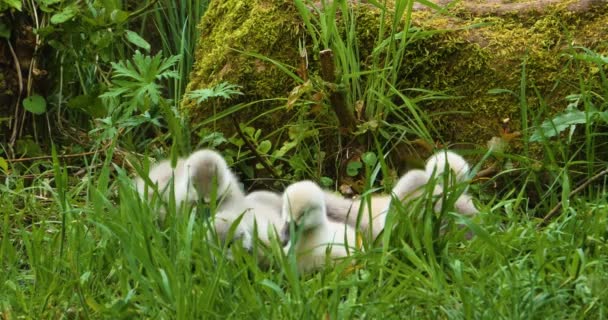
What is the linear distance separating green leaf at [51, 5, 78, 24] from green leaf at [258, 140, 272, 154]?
41.8 inches

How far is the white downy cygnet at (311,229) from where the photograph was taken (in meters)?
3.65

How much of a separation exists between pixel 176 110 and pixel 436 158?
1482 millimetres

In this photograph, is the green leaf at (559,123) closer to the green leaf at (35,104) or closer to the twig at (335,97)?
the twig at (335,97)

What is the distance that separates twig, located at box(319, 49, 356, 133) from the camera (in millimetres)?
4555

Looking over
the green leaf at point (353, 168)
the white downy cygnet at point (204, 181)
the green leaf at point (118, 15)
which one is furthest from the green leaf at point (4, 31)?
the green leaf at point (353, 168)

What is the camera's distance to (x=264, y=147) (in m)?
4.79

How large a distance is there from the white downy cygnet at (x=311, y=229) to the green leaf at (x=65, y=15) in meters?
1.68

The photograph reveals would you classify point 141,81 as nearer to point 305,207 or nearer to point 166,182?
point 166,182

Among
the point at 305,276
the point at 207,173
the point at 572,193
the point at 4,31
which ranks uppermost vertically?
the point at 4,31

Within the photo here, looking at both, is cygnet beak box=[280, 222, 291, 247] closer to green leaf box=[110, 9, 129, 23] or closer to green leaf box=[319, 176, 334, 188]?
green leaf box=[319, 176, 334, 188]

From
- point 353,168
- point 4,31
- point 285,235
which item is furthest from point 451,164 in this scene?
point 4,31

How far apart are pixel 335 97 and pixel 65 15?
52.5 inches

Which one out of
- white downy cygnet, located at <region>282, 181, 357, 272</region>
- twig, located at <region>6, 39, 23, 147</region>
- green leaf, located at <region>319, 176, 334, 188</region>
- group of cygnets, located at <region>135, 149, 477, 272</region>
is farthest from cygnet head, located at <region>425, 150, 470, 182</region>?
twig, located at <region>6, 39, 23, 147</region>

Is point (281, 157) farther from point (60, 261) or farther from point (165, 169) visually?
point (60, 261)
